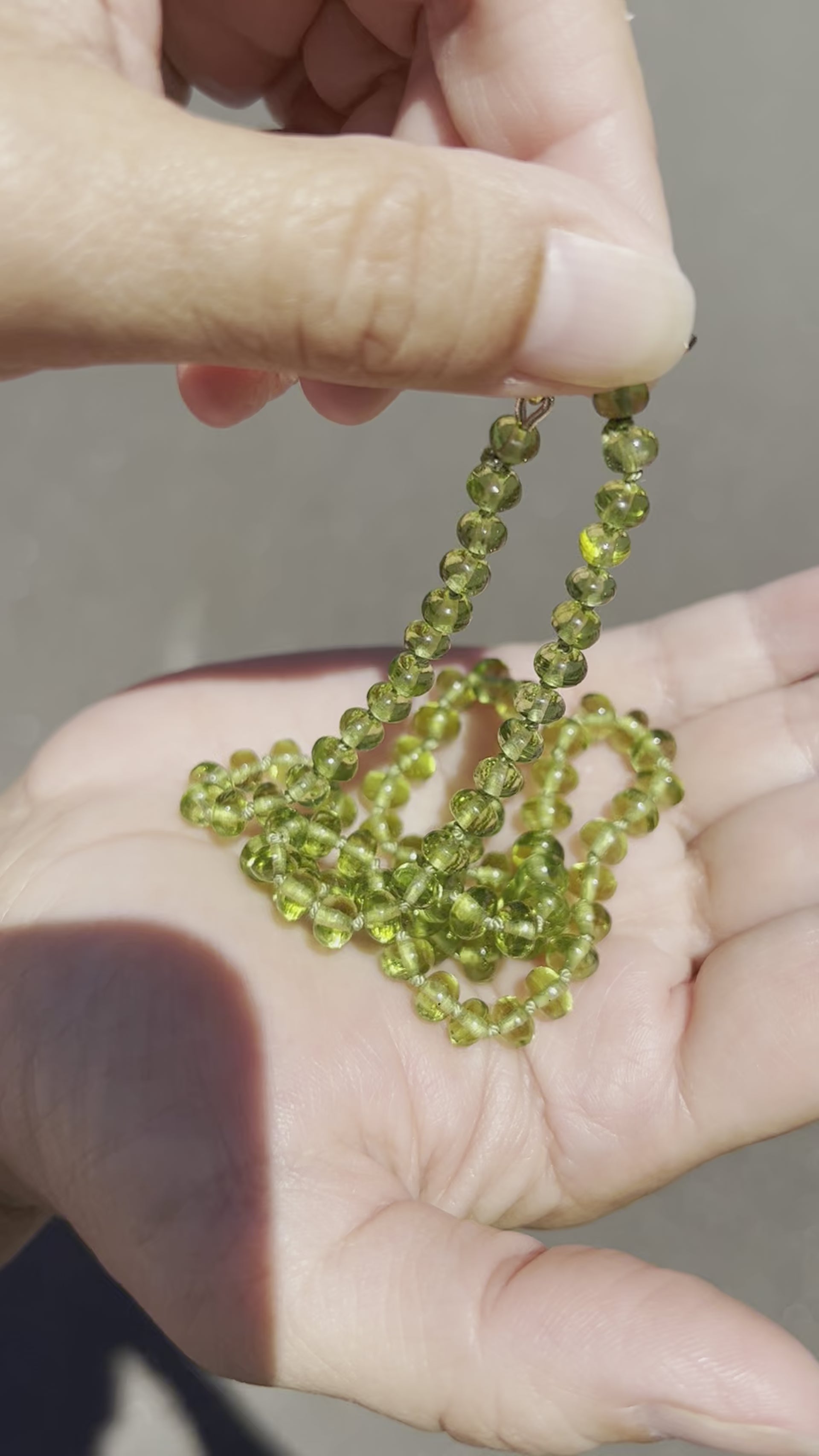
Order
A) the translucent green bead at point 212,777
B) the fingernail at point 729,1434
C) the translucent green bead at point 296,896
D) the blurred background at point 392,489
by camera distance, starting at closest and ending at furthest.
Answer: the fingernail at point 729,1434, the translucent green bead at point 296,896, the translucent green bead at point 212,777, the blurred background at point 392,489

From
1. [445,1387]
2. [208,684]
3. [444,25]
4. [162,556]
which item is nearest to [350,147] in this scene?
[444,25]

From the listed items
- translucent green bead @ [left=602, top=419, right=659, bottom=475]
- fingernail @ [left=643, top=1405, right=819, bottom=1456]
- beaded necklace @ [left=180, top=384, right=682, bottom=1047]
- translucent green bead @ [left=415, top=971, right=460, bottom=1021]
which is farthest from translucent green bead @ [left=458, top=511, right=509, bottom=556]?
fingernail @ [left=643, top=1405, right=819, bottom=1456]

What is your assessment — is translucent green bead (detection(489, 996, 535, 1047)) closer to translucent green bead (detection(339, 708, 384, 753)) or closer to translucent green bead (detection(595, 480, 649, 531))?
translucent green bead (detection(339, 708, 384, 753))

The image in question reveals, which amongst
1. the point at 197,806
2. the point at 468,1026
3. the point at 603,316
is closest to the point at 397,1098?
the point at 468,1026

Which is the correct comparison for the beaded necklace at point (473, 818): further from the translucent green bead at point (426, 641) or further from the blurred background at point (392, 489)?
the blurred background at point (392, 489)

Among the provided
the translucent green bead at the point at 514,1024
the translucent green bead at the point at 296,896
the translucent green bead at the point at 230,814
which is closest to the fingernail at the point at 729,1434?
the translucent green bead at the point at 514,1024

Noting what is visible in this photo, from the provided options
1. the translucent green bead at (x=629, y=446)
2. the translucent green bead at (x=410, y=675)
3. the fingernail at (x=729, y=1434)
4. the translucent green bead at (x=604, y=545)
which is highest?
the translucent green bead at (x=629, y=446)

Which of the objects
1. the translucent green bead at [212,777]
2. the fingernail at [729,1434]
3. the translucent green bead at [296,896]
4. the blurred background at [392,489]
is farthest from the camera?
the blurred background at [392,489]
